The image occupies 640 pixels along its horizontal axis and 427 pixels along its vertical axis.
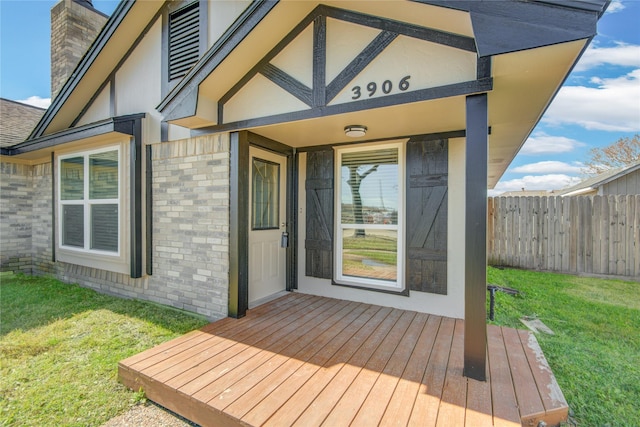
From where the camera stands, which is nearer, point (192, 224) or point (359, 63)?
point (359, 63)

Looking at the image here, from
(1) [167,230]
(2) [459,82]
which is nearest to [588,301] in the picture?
(2) [459,82]

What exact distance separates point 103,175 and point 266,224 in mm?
3201

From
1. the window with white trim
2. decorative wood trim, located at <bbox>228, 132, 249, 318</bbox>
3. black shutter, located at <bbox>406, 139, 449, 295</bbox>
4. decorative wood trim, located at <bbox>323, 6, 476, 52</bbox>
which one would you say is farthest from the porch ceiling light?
the window with white trim

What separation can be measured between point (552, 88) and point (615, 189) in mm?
11971

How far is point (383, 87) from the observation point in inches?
117

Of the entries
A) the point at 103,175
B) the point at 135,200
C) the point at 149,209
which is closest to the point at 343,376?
the point at 149,209

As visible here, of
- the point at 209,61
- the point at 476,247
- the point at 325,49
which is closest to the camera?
the point at 476,247

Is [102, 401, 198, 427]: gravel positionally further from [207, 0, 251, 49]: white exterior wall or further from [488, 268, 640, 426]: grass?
[207, 0, 251, 49]: white exterior wall

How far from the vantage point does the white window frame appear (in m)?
4.32

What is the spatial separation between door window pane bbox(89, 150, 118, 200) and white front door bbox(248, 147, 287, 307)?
261 cm

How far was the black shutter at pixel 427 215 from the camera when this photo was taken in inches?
158

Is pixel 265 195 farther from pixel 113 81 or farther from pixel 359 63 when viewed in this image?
pixel 113 81

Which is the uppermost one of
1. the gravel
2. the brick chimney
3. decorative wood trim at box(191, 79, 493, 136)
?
the brick chimney

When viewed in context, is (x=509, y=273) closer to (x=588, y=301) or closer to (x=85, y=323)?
(x=588, y=301)
